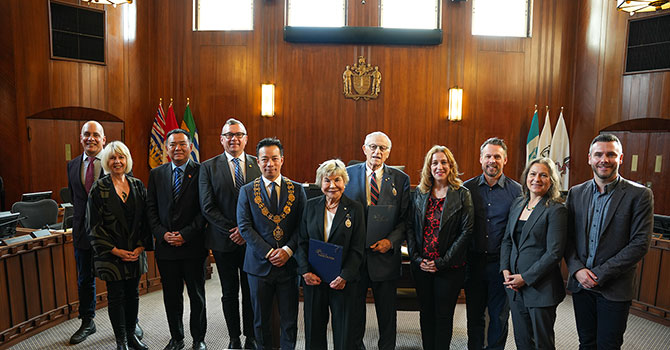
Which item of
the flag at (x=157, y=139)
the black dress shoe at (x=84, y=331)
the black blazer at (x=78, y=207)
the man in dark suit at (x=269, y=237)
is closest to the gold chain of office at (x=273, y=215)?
the man in dark suit at (x=269, y=237)

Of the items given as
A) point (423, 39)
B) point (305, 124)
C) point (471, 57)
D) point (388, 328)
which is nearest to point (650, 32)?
point (471, 57)

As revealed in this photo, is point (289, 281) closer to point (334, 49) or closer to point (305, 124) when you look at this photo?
point (305, 124)

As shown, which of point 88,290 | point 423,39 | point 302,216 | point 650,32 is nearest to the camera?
point 302,216

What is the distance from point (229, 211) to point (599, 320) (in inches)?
102

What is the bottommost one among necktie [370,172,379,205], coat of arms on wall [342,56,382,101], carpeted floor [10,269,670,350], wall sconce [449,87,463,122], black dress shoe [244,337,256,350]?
carpeted floor [10,269,670,350]

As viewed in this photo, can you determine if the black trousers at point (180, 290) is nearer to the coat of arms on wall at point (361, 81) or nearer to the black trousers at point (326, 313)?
the black trousers at point (326, 313)

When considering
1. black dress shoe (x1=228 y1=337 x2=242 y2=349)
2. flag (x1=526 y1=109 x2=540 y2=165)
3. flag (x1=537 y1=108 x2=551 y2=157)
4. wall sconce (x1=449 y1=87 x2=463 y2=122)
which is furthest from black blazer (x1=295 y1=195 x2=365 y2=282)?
flag (x1=537 y1=108 x2=551 y2=157)

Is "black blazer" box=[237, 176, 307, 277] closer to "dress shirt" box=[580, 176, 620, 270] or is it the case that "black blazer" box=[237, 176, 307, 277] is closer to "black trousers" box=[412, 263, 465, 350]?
"black trousers" box=[412, 263, 465, 350]

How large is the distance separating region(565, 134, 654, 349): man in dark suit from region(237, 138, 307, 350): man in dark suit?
1841 millimetres

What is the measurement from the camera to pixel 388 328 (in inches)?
113

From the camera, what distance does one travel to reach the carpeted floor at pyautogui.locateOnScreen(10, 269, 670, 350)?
3477 mm

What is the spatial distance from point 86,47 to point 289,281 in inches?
241

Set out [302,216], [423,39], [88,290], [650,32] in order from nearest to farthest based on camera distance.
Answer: [302,216]
[88,290]
[650,32]
[423,39]

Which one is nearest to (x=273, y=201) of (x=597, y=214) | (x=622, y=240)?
(x=597, y=214)
